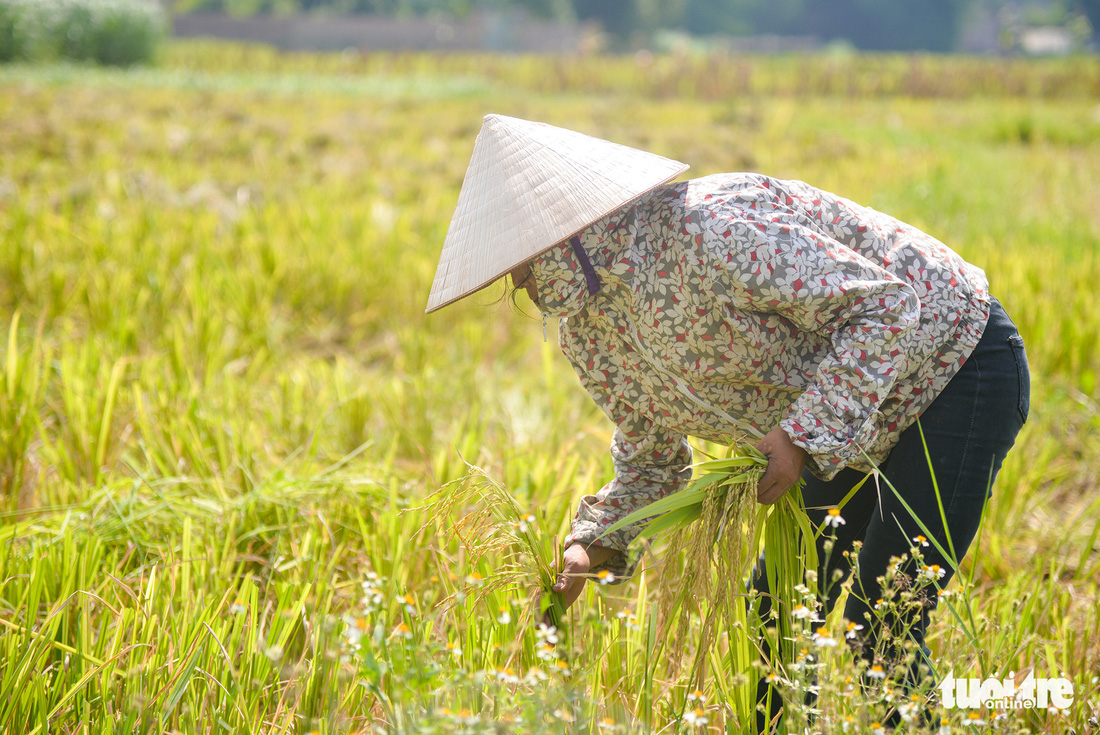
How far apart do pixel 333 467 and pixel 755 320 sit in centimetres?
119

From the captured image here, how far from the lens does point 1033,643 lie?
1.65 m

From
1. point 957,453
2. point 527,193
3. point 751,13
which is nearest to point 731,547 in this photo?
point 957,453

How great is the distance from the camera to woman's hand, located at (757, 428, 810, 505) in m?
1.23

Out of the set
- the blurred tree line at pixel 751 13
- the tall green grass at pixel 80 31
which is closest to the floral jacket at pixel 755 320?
the tall green grass at pixel 80 31

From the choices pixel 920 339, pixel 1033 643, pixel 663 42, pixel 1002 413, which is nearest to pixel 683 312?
pixel 920 339

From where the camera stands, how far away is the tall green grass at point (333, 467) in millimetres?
1302

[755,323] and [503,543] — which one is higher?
[755,323]

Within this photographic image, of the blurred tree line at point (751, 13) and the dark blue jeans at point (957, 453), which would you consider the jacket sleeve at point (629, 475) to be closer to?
the dark blue jeans at point (957, 453)

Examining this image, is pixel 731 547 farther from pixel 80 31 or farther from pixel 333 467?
pixel 80 31

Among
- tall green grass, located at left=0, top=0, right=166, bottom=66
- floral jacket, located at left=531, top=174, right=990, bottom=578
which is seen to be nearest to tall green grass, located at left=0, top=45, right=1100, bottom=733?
floral jacket, located at left=531, top=174, right=990, bottom=578

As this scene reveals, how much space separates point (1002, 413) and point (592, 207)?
788mm

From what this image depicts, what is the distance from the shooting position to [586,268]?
1.32m

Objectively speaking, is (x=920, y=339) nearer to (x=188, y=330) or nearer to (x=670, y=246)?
(x=670, y=246)

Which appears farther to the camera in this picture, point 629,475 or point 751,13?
point 751,13
